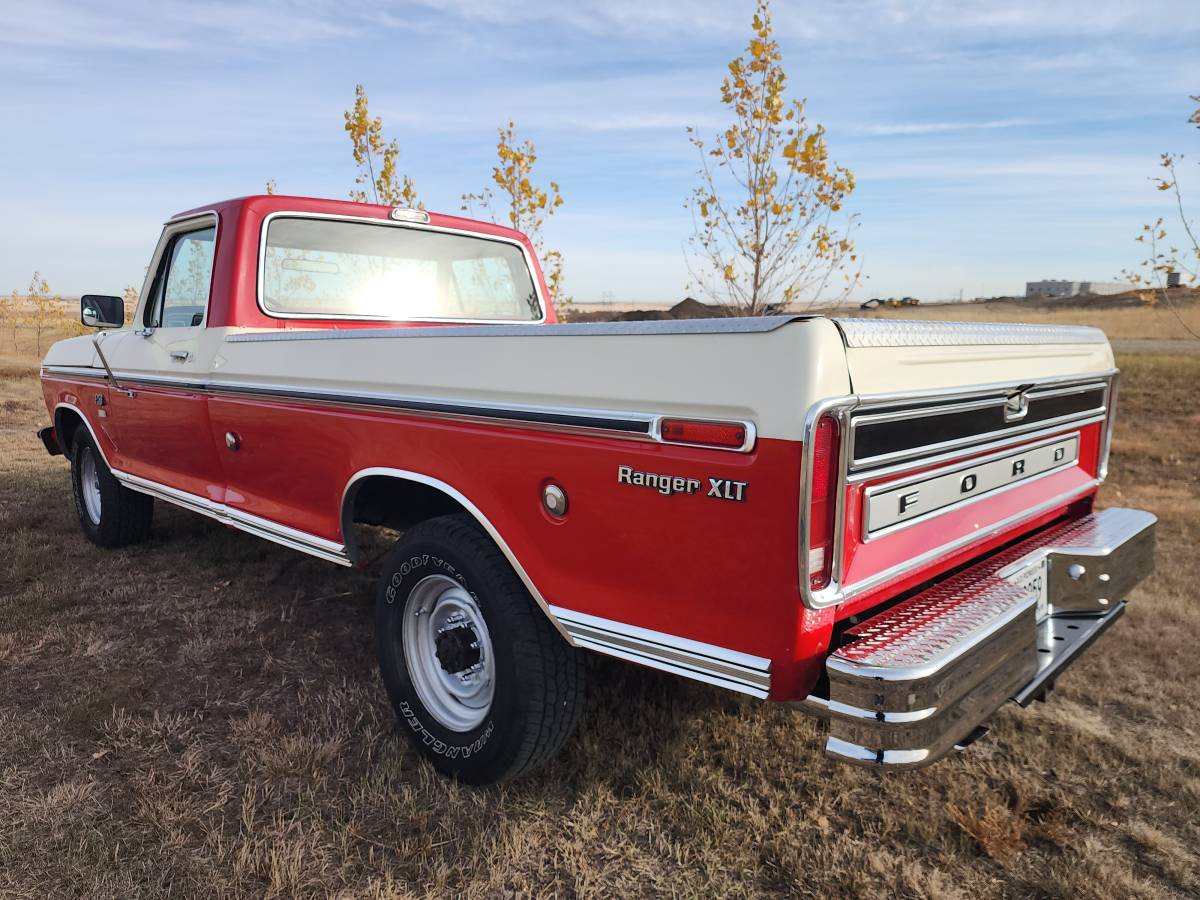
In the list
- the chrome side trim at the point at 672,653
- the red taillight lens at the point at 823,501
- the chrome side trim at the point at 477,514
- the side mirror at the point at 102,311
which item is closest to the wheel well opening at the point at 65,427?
the side mirror at the point at 102,311

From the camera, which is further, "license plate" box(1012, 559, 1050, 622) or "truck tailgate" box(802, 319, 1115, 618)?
"license plate" box(1012, 559, 1050, 622)

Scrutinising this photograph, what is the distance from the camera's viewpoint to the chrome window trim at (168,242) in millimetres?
3836

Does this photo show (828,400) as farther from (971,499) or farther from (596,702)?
(596,702)

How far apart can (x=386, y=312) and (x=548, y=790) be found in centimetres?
256

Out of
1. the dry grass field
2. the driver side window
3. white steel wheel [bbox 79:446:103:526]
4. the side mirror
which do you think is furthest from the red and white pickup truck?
white steel wheel [bbox 79:446:103:526]

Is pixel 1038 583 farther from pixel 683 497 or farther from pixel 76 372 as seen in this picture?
pixel 76 372

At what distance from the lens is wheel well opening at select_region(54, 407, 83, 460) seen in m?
5.52

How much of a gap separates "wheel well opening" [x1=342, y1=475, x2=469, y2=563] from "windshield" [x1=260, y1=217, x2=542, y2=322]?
1201 mm

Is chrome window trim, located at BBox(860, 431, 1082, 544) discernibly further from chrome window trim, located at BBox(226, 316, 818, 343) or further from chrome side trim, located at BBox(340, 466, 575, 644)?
chrome side trim, located at BBox(340, 466, 575, 644)

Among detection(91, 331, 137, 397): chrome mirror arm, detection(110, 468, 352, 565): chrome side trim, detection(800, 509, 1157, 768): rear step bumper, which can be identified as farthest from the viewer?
detection(91, 331, 137, 397): chrome mirror arm

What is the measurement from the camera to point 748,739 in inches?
118

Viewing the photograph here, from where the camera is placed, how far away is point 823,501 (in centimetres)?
189

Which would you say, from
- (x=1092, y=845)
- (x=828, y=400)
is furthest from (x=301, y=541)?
(x=1092, y=845)

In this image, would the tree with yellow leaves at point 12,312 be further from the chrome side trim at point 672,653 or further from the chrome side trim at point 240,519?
the chrome side trim at point 672,653
